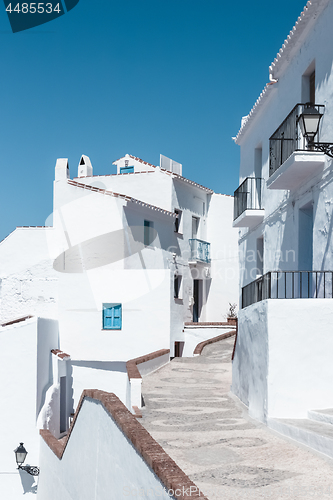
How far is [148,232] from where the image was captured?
23141 mm

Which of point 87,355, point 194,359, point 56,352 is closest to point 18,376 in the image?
point 56,352

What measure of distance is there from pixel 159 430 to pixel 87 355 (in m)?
10.7

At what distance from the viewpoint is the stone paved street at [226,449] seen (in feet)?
19.3

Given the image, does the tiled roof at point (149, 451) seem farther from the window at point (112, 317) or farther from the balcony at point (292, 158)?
the window at point (112, 317)

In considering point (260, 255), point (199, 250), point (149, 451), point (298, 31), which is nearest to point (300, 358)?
point (149, 451)

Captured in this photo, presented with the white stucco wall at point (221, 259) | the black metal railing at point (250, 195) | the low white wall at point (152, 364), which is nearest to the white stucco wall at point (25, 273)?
the low white wall at point (152, 364)

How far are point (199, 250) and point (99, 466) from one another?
20.6 metres

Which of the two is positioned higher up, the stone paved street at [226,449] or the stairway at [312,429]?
the stairway at [312,429]

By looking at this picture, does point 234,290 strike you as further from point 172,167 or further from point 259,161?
point 259,161

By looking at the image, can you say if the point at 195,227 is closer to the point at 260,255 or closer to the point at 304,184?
the point at 260,255

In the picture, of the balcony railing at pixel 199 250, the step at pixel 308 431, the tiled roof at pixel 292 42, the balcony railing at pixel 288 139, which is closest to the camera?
the step at pixel 308 431

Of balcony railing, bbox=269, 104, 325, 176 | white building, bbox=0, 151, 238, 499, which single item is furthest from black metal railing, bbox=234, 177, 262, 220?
white building, bbox=0, 151, 238, 499

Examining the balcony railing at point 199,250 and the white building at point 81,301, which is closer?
the white building at point 81,301

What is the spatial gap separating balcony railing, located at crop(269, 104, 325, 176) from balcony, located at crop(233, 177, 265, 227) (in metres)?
2.27
